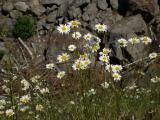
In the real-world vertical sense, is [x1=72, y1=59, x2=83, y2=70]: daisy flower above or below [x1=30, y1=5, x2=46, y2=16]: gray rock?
above

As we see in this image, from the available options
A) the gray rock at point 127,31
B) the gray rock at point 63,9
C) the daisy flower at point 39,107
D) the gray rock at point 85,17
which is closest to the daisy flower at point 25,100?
the daisy flower at point 39,107

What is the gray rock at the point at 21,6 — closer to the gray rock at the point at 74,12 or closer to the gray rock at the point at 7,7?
the gray rock at the point at 7,7

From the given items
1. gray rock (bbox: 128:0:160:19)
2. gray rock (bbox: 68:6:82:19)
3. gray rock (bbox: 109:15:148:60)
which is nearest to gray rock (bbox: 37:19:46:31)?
gray rock (bbox: 68:6:82:19)

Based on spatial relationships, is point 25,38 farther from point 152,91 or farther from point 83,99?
point 83,99

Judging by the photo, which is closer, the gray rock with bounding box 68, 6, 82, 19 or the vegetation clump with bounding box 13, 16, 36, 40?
the vegetation clump with bounding box 13, 16, 36, 40

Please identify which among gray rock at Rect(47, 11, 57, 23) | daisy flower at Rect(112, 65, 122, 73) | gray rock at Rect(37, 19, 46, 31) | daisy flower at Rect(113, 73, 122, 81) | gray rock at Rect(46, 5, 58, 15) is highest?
daisy flower at Rect(112, 65, 122, 73)

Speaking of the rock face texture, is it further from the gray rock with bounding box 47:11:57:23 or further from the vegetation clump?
the vegetation clump

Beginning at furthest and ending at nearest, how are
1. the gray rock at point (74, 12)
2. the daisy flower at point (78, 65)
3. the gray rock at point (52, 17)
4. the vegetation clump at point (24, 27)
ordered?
1. the gray rock at point (52, 17)
2. the gray rock at point (74, 12)
3. the vegetation clump at point (24, 27)
4. the daisy flower at point (78, 65)
